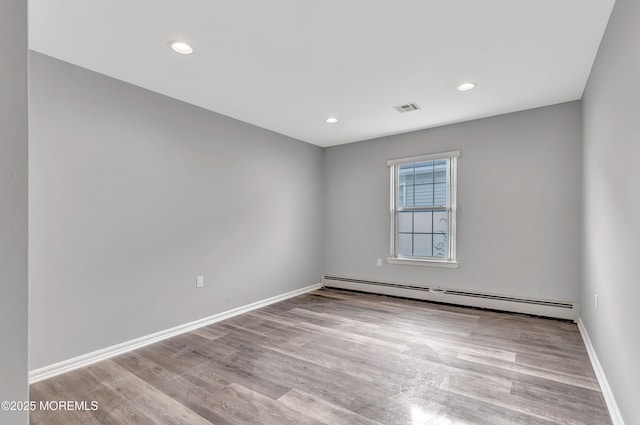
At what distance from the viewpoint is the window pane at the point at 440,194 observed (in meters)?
4.46

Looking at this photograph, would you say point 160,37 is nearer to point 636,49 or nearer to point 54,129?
point 54,129

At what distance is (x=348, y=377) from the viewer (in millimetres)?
2363

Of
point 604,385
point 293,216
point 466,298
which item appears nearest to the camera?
point 604,385

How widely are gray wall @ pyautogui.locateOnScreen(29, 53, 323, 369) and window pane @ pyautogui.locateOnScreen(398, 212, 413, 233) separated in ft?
6.55

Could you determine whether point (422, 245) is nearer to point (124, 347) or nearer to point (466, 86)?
point (466, 86)

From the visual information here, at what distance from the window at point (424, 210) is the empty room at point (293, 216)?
0.10 ft

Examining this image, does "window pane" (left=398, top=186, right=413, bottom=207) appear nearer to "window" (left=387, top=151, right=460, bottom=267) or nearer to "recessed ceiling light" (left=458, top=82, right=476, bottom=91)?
"window" (left=387, top=151, right=460, bottom=267)

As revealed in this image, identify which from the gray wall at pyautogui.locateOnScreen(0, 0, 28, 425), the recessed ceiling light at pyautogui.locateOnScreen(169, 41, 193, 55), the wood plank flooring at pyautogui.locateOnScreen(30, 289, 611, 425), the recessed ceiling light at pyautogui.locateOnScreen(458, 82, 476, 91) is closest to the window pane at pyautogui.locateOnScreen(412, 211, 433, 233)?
the wood plank flooring at pyautogui.locateOnScreen(30, 289, 611, 425)

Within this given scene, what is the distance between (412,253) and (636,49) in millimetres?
3527

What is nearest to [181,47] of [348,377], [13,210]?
[13,210]

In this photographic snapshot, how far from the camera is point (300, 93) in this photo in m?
3.26

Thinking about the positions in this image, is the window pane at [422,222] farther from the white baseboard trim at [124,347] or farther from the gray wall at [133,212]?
the white baseboard trim at [124,347]

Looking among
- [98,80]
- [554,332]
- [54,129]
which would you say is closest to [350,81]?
[98,80]

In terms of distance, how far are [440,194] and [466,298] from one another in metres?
1.49
